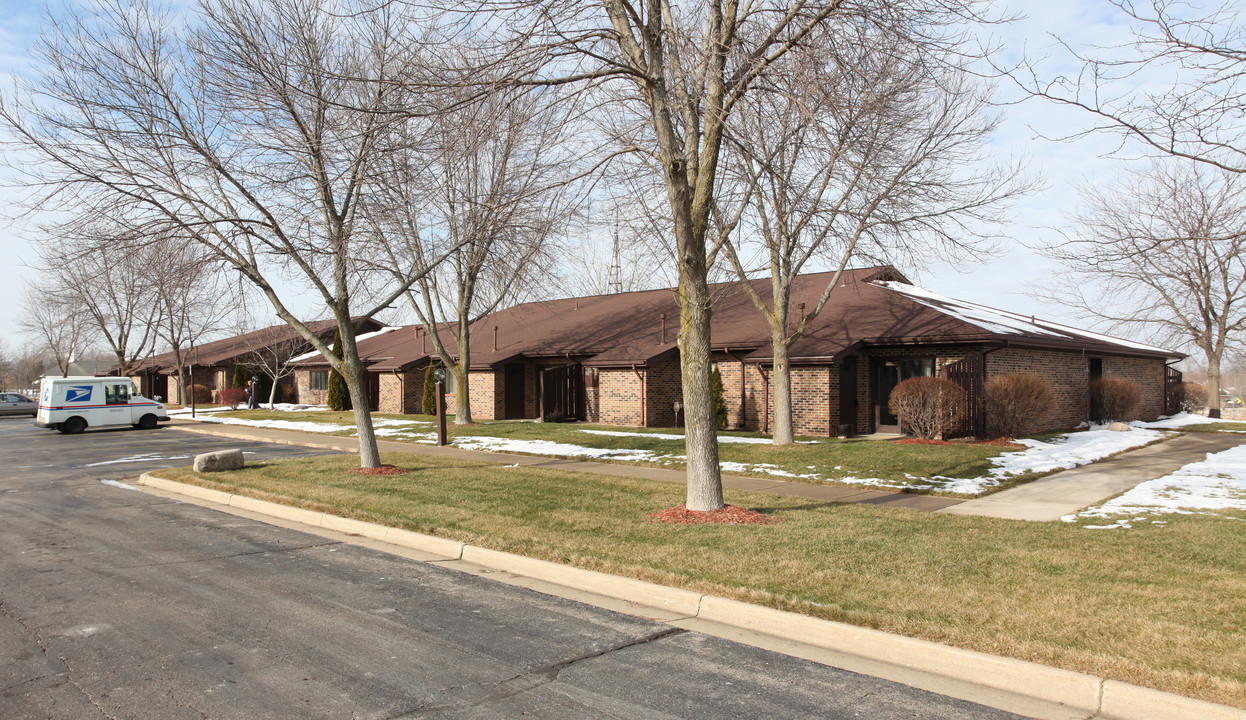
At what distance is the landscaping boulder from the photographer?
14.6m

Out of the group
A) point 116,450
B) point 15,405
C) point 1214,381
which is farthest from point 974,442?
point 15,405

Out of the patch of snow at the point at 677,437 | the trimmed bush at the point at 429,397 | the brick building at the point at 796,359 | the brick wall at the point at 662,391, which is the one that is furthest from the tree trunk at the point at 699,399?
the trimmed bush at the point at 429,397

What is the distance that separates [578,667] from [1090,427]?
2360 cm

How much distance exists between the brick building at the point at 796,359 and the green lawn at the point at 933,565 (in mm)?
7388

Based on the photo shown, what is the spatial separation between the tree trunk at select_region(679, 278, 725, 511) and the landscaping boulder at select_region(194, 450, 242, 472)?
985 centimetres

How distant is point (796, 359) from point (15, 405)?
46637 millimetres

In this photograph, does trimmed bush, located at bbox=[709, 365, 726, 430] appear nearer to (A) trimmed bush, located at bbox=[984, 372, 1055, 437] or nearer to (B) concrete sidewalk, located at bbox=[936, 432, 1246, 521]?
(A) trimmed bush, located at bbox=[984, 372, 1055, 437]

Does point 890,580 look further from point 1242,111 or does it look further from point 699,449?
point 1242,111

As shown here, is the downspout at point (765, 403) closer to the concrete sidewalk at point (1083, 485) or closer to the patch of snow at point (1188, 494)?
the concrete sidewalk at point (1083, 485)

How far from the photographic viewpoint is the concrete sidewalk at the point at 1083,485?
34.4 feet

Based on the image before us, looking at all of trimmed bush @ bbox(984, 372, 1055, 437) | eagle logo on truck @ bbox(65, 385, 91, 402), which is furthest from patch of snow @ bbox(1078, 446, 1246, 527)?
eagle logo on truck @ bbox(65, 385, 91, 402)

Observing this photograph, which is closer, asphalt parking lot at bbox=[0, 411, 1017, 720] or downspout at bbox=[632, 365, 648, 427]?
asphalt parking lot at bbox=[0, 411, 1017, 720]

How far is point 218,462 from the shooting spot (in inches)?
580

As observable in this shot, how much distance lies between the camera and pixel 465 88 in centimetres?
881
